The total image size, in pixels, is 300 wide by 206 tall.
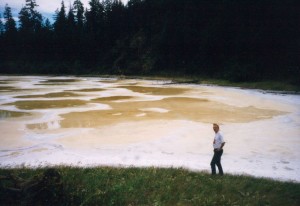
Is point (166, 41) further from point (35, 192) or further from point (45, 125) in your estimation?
point (35, 192)

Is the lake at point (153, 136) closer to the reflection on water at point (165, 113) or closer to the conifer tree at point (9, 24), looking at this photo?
the reflection on water at point (165, 113)

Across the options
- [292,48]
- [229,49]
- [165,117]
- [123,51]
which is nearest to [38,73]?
[123,51]

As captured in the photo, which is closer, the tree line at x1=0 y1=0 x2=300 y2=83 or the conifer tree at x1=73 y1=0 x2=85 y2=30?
the tree line at x1=0 y1=0 x2=300 y2=83

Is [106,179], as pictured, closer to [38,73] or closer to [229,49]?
[229,49]

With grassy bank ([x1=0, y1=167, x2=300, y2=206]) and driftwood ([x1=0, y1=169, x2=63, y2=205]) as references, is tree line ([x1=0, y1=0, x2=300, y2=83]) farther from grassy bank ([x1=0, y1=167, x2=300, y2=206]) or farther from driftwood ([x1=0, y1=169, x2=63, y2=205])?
driftwood ([x1=0, y1=169, x2=63, y2=205])

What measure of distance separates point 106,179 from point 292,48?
47.4 metres

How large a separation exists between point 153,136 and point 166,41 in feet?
201

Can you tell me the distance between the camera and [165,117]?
21938 mm

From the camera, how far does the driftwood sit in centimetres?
734

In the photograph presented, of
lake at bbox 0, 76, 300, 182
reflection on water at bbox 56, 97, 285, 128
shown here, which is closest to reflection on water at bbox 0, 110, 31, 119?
lake at bbox 0, 76, 300, 182

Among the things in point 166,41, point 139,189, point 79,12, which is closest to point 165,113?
point 139,189

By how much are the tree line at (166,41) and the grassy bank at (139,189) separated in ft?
133

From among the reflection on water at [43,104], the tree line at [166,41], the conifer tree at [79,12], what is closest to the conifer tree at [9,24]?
the tree line at [166,41]

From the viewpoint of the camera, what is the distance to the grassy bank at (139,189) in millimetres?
7508
